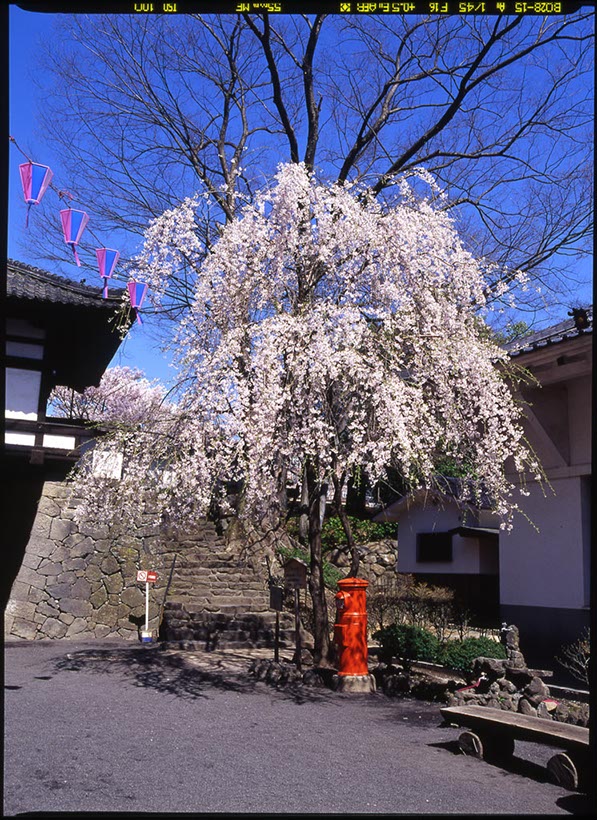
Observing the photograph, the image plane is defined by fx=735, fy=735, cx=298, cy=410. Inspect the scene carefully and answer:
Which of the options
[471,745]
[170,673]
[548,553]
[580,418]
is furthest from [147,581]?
[471,745]

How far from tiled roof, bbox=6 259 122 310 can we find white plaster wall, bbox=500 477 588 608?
7.86 m

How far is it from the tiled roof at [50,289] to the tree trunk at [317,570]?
213 inches

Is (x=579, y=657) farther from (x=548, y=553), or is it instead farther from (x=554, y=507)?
(x=554, y=507)

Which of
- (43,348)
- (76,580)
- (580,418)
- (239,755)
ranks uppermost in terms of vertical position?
(43,348)

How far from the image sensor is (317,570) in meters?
10.5

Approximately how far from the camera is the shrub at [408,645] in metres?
10.7

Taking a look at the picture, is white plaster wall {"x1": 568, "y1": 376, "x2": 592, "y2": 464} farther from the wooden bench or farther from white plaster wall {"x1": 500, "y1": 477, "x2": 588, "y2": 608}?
the wooden bench

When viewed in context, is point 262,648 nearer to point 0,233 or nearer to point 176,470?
point 176,470

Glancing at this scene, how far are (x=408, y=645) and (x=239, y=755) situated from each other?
484cm

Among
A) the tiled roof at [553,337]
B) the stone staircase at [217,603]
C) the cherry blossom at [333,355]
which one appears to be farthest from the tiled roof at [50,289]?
the tiled roof at [553,337]

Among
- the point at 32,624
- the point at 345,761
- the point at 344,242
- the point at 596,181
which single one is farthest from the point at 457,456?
the point at 32,624

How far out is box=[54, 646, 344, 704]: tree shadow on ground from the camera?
9977 mm

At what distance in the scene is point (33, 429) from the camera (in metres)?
13.2

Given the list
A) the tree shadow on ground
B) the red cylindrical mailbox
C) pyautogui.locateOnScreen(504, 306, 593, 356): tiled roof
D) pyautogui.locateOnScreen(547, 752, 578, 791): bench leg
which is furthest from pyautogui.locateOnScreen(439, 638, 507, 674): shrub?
pyautogui.locateOnScreen(504, 306, 593, 356): tiled roof
